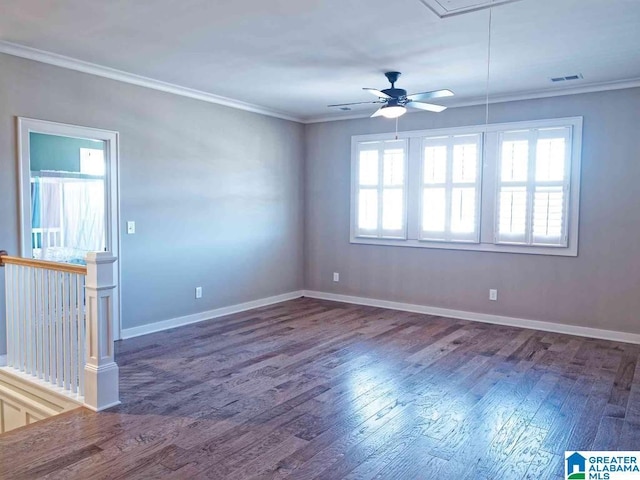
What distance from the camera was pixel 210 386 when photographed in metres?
3.60

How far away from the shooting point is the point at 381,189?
21.1ft

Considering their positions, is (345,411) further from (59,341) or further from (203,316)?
(203,316)

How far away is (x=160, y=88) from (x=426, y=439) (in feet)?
13.9

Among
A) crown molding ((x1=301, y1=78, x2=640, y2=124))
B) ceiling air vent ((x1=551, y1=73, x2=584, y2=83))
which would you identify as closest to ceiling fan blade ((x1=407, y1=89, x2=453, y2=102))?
ceiling air vent ((x1=551, y1=73, x2=584, y2=83))

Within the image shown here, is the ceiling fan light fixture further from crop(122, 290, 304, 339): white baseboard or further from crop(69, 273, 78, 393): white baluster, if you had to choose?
crop(122, 290, 304, 339): white baseboard

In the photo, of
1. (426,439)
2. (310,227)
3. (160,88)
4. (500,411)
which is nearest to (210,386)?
(426,439)

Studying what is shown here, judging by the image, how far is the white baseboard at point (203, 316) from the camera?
4980mm

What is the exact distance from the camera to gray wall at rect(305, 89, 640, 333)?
4.91 metres

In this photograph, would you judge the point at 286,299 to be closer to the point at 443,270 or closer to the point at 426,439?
the point at 443,270

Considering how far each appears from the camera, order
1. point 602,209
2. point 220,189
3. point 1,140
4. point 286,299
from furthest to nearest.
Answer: point 286,299 → point 220,189 → point 602,209 → point 1,140

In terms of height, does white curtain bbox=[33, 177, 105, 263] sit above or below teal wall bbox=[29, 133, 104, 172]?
below

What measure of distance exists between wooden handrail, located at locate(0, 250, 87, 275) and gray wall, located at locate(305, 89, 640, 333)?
4.09m

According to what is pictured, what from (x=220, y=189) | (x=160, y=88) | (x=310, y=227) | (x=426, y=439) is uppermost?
(x=160, y=88)

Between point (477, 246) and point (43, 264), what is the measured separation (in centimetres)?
448
